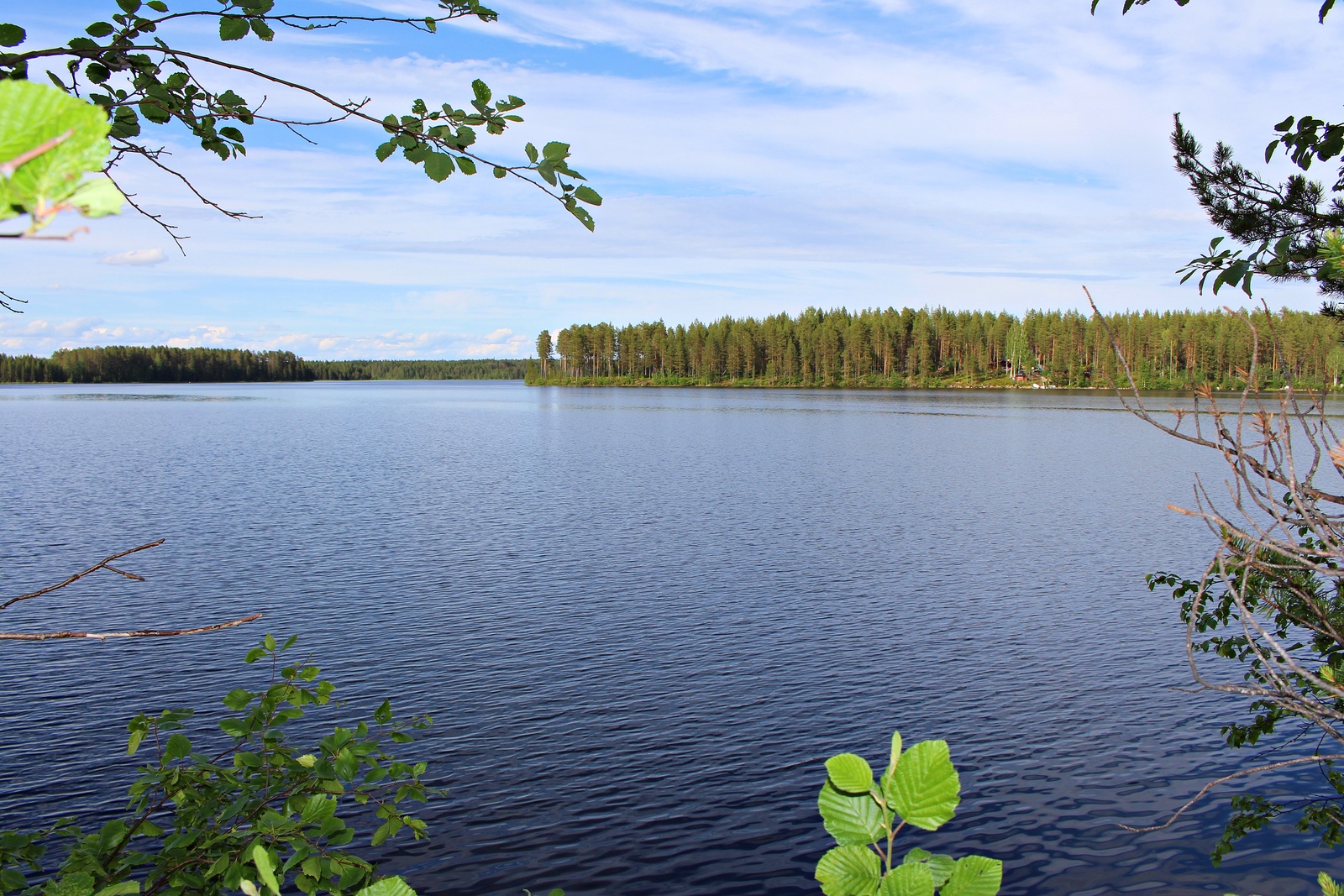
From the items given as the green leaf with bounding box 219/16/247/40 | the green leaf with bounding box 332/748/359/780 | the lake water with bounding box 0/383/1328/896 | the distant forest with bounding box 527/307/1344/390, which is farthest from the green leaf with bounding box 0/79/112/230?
the distant forest with bounding box 527/307/1344/390

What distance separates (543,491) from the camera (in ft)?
104

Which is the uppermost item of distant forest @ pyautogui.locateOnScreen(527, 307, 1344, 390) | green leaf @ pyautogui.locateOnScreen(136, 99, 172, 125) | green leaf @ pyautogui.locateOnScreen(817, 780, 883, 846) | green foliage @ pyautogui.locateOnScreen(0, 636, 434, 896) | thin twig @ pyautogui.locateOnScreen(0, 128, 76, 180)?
distant forest @ pyautogui.locateOnScreen(527, 307, 1344, 390)

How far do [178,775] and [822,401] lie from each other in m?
106

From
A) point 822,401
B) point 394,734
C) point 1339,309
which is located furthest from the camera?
point 822,401

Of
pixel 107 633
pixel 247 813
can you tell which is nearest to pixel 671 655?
pixel 247 813

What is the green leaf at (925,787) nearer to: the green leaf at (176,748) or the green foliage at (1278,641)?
the green foliage at (1278,641)

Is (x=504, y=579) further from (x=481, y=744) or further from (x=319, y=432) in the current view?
(x=319, y=432)

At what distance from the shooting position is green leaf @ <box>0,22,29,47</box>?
298 centimetres

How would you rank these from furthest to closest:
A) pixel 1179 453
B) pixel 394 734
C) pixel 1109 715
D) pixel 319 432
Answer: pixel 319 432
pixel 1179 453
pixel 1109 715
pixel 394 734

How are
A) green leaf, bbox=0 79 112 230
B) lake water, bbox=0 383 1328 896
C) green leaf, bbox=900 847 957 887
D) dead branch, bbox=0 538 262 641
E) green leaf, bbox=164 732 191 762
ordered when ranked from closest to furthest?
green leaf, bbox=0 79 112 230, green leaf, bbox=900 847 957 887, dead branch, bbox=0 538 262 641, green leaf, bbox=164 732 191 762, lake water, bbox=0 383 1328 896

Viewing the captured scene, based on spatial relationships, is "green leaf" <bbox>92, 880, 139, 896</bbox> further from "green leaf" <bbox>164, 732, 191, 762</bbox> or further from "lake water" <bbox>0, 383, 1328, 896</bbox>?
"lake water" <bbox>0, 383, 1328, 896</bbox>

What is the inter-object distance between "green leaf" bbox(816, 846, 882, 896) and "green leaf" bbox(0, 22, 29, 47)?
138 inches

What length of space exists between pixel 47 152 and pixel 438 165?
280 cm

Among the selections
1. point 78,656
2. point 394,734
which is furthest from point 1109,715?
point 78,656
